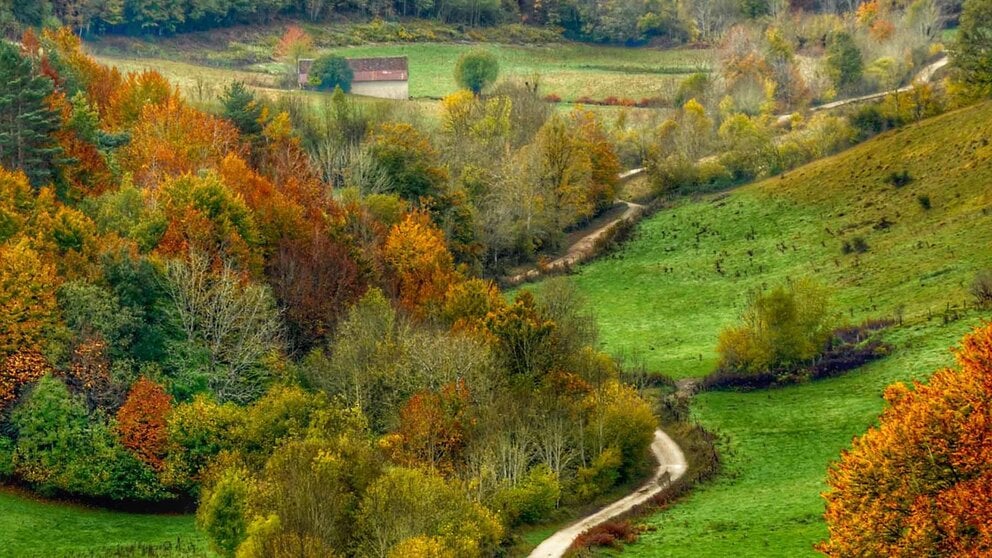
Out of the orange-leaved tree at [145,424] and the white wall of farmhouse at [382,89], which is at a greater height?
the white wall of farmhouse at [382,89]

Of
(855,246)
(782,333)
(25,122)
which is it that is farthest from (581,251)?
(25,122)

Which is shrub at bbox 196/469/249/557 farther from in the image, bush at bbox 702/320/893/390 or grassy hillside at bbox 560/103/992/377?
grassy hillside at bbox 560/103/992/377

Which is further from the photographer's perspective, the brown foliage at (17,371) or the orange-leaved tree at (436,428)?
the brown foliage at (17,371)

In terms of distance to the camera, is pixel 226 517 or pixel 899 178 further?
pixel 899 178

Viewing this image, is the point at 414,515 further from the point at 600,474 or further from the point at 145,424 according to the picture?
the point at 145,424

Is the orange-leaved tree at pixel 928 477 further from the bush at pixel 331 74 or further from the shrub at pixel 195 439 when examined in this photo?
the bush at pixel 331 74

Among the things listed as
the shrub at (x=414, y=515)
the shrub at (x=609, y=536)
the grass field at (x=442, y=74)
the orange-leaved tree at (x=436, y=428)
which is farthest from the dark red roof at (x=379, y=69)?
the shrub at (x=414, y=515)
